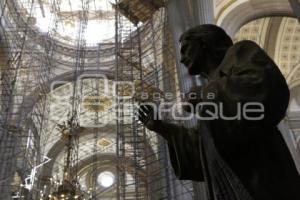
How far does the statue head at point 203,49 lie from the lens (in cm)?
147

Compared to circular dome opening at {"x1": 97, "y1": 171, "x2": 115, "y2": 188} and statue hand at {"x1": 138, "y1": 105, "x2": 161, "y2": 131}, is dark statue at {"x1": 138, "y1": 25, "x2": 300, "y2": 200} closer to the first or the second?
statue hand at {"x1": 138, "y1": 105, "x2": 161, "y2": 131}

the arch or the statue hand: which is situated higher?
the arch

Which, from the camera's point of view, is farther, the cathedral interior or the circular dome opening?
the circular dome opening

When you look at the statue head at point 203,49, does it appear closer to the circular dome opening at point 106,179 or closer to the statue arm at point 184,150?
the statue arm at point 184,150

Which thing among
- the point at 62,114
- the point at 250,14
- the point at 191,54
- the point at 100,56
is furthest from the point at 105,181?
the point at 191,54

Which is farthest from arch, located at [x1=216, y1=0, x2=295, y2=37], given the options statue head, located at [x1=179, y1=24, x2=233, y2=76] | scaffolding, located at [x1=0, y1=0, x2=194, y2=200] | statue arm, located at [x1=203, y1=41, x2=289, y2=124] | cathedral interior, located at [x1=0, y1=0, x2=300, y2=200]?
statue arm, located at [x1=203, y1=41, x2=289, y2=124]

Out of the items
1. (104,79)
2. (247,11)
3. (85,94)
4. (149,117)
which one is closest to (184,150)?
(149,117)

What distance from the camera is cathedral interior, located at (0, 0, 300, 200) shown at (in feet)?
25.7

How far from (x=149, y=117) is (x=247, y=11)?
7.60 meters

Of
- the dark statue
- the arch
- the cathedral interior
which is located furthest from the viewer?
the arch

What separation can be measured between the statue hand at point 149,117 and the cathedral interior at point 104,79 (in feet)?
9.29

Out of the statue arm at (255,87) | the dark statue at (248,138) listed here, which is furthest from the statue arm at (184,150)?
the statue arm at (255,87)

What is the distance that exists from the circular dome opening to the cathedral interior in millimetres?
53

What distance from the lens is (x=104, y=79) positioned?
14.9 metres
